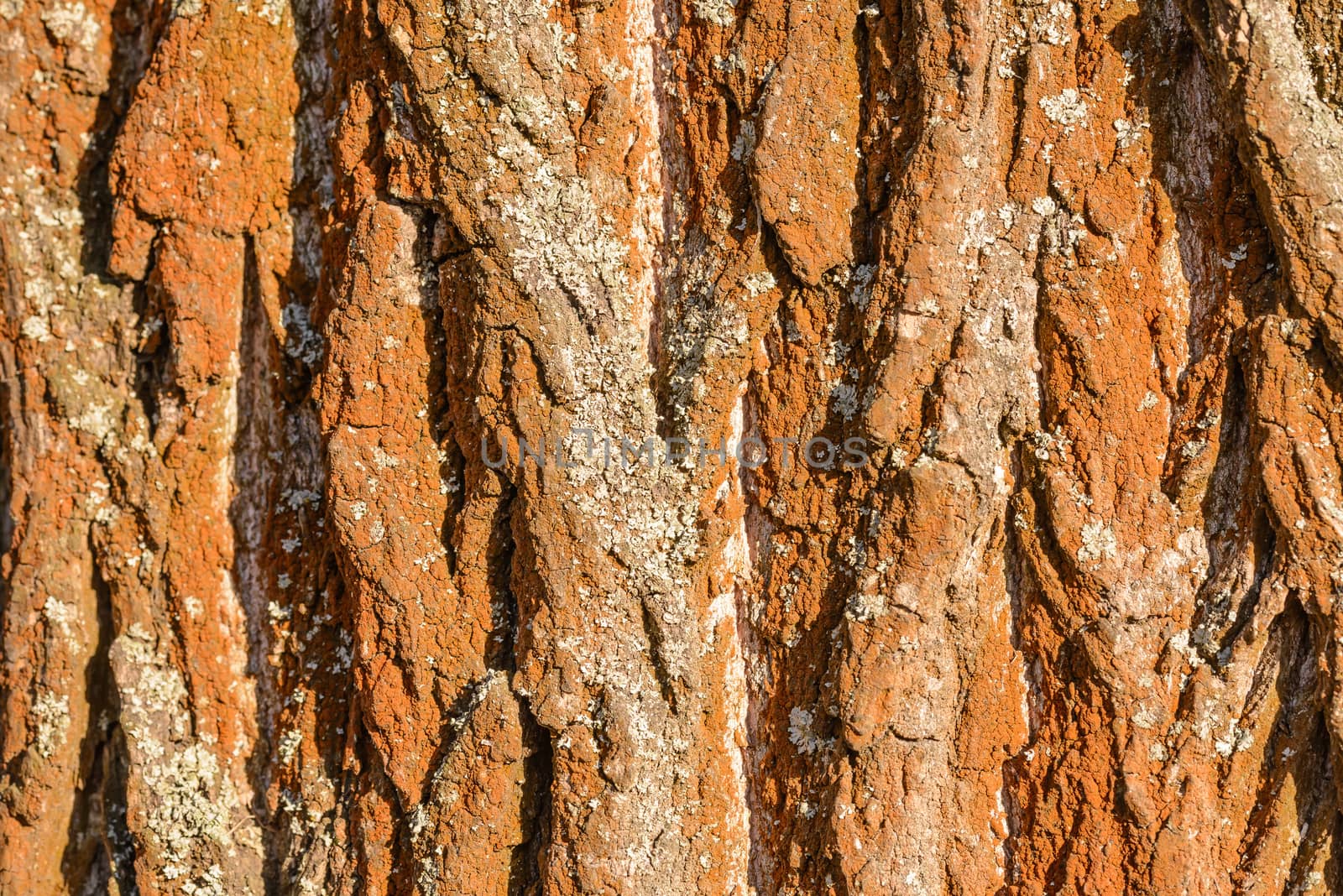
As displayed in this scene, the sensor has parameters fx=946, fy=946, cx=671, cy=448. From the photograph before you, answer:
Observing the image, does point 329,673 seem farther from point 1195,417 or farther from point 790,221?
point 1195,417

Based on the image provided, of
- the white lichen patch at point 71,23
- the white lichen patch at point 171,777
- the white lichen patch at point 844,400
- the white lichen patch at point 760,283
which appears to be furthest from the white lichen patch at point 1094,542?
the white lichen patch at point 71,23

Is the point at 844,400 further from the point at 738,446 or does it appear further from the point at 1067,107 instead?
the point at 1067,107

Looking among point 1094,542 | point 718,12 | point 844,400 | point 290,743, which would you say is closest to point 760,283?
point 844,400

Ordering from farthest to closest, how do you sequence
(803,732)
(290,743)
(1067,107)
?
(290,743) → (803,732) → (1067,107)

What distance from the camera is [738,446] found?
169 cm

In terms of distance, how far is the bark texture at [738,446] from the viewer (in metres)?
1.56

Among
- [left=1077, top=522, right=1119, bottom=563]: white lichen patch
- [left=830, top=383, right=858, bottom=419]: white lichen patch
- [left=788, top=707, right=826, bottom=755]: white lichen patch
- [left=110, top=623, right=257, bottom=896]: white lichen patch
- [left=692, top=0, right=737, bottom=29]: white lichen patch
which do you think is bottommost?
[left=110, top=623, right=257, bottom=896]: white lichen patch

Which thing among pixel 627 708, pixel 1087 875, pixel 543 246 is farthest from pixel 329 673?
pixel 1087 875

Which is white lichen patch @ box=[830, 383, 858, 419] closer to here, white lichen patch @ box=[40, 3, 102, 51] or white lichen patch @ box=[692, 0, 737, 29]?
white lichen patch @ box=[692, 0, 737, 29]

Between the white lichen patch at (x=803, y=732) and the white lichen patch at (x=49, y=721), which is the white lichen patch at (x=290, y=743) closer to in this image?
the white lichen patch at (x=49, y=721)

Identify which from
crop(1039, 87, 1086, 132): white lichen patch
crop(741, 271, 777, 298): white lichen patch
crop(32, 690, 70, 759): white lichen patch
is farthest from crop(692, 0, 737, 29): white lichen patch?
crop(32, 690, 70, 759): white lichen patch

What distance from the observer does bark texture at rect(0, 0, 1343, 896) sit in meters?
1.56

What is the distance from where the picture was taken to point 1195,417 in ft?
5.21

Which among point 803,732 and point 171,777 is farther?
point 171,777
